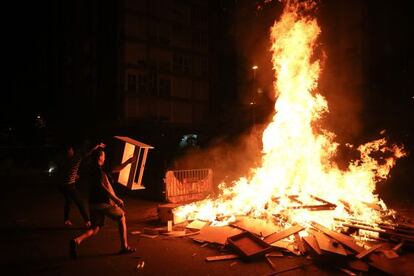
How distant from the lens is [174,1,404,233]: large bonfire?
342 inches

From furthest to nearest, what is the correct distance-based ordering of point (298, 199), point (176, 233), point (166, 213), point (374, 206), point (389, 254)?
point (298, 199), point (374, 206), point (166, 213), point (176, 233), point (389, 254)

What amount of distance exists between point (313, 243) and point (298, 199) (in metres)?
2.70

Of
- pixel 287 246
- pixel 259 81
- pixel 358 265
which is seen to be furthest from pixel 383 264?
pixel 259 81

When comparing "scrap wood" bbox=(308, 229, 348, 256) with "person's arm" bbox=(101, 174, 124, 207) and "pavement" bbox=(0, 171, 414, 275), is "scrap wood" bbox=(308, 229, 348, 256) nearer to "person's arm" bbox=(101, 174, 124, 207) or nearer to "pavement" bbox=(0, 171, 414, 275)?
"pavement" bbox=(0, 171, 414, 275)

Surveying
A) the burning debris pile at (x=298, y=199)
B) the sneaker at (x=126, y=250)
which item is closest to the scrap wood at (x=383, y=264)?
the burning debris pile at (x=298, y=199)

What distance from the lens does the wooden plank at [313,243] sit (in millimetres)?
6129

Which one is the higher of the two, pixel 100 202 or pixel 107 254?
pixel 100 202

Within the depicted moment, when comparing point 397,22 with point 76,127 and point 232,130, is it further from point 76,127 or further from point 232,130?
point 76,127

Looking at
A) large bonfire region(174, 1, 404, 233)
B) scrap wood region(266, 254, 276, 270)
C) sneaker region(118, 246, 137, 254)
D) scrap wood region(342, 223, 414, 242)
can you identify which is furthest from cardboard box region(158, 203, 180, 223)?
scrap wood region(342, 223, 414, 242)

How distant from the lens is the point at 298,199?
9.05 m

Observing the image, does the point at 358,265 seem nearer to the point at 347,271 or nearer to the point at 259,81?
the point at 347,271

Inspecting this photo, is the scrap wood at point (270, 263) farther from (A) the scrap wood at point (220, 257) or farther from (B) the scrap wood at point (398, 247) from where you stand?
(B) the scrap wood at point (398, 247)

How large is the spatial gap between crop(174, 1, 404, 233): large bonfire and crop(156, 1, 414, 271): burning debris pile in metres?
0.02

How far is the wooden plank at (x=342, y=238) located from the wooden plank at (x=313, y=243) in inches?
17.1
